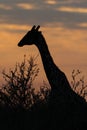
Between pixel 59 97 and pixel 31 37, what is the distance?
241 inches

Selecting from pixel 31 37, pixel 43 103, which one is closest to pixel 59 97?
pixel 43 103

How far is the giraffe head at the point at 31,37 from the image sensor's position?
26.8 metres

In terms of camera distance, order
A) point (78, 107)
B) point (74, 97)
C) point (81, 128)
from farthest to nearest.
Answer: point (74, 97)
point (78, 107)
point (81, 128)

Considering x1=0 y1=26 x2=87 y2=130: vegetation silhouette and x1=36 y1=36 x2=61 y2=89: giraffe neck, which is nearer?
x1=0 y1=26 x2=87 y2=130: vegetation silhouette

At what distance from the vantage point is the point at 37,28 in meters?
27.2

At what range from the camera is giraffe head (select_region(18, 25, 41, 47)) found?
26797 millimetres

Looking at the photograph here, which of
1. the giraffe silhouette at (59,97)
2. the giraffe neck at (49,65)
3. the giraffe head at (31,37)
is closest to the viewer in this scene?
the giraffe silhouette at (59,97)

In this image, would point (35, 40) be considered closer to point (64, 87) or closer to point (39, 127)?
point (64, 87)

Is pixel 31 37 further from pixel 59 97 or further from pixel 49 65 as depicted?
pixel 59 97

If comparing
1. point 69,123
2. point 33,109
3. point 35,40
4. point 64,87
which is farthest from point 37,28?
point 69,123

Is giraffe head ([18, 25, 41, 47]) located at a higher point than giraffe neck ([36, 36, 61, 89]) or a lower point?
higher

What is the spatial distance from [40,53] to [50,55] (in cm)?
48

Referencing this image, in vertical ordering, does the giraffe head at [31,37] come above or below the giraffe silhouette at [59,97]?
above

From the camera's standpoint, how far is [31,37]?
27141 millimetres
